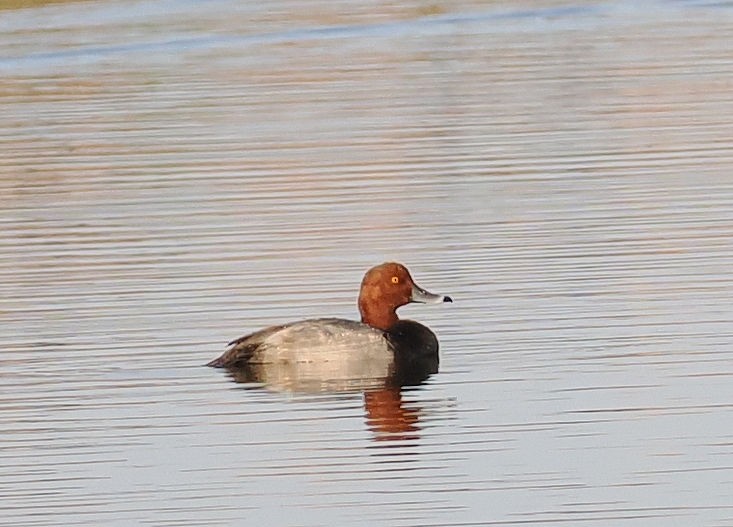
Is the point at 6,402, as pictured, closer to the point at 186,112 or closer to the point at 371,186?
the point at 371,186

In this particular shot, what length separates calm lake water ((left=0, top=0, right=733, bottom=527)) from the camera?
36.2ft

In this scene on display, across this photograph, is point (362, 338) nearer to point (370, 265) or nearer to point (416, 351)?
point (416, 351)

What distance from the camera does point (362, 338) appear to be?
14.4m

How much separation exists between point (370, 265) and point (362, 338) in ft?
8.44

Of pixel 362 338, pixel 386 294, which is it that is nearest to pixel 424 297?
pixel 386 294

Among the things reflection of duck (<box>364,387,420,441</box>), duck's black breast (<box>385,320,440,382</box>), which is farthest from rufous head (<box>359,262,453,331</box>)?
reflection of duck (<box>364,387,420,441</box>)

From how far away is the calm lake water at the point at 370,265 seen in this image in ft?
36.2

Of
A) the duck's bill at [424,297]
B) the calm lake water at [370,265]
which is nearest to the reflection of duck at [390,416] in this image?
the calm lake water at [370,265]

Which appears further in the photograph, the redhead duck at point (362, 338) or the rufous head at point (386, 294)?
the rufous head at point (386, 294)

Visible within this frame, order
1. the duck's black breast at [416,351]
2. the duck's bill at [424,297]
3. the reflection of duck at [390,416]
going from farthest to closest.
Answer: the duck's bill at [424,297] < the duck's black breast at [416,351] < the reflection of duck at [390,416]

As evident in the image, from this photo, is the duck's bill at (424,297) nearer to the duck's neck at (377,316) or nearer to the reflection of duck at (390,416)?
the duck's neck at (377,316)

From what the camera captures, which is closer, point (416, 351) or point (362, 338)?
point (416, 351)

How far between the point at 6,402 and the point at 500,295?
3.82 m

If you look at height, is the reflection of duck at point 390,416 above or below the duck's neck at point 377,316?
below
